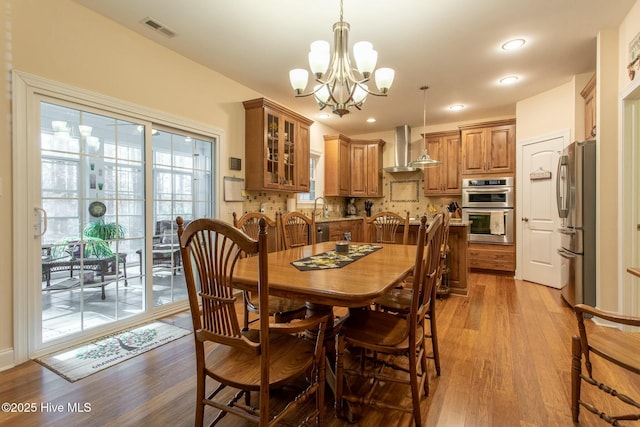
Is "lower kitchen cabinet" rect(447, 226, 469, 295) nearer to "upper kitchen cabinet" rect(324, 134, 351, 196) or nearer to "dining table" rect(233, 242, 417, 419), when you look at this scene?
"dining table" rect(233, 242, 417, 419)

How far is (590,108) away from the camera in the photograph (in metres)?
3.40

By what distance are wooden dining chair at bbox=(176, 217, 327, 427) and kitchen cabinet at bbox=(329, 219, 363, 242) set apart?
362cm

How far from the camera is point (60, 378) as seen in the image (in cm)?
193

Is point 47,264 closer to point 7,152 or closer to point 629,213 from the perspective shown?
point 7,152

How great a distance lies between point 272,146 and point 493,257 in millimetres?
3864

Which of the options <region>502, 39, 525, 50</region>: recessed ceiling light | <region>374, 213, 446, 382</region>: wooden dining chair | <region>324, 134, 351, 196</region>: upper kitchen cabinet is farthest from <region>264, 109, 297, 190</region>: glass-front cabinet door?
<region>502, 39, 525, 50</region>: recessed ceiling light

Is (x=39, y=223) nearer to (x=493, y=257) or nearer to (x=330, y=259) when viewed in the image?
(x=330, y=259)

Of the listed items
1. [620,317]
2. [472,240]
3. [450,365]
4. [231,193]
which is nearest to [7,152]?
[231,193]

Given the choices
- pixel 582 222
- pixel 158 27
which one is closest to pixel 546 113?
pixel 582 222

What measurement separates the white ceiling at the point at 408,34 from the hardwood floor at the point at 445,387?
265 cm

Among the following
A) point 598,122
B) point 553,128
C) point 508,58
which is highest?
point 508,58

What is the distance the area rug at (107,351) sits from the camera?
2.04 m

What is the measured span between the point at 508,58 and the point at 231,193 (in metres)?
3.41

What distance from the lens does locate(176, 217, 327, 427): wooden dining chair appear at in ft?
3.69
